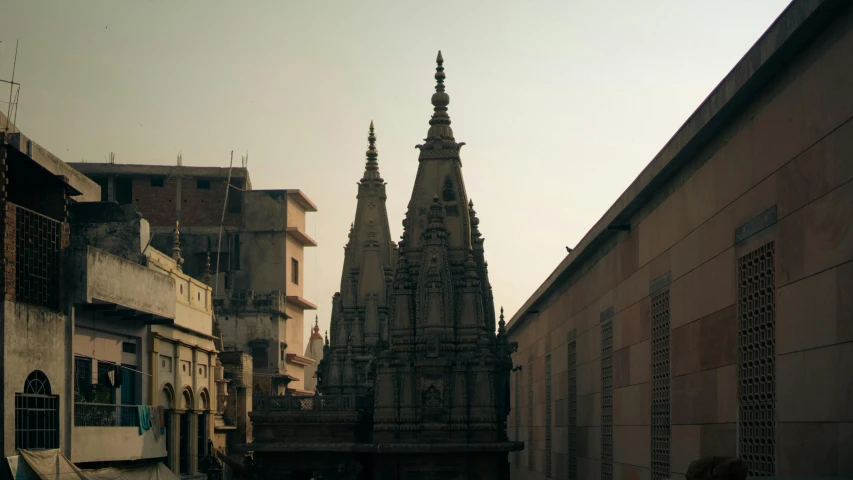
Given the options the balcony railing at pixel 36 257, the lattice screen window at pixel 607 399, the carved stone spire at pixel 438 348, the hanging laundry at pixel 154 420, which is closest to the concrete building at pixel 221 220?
the hanging laundry at pixel 154 420

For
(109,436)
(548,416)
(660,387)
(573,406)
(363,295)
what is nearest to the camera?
(660,387)

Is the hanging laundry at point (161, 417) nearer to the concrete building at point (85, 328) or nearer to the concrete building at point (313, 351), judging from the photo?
the concrete building at point (85, 328)

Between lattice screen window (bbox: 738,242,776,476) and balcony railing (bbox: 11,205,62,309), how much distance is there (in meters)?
15.7

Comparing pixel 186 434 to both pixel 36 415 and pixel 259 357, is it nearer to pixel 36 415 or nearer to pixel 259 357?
pixel 36 415

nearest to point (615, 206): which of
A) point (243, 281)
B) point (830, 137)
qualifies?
point (830, 137)

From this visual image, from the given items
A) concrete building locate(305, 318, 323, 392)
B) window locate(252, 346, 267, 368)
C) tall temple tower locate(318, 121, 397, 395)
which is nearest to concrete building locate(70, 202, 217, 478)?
tall temple tower locate(318, 121, 397, 395)

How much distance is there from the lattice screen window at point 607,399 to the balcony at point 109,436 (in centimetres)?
1275

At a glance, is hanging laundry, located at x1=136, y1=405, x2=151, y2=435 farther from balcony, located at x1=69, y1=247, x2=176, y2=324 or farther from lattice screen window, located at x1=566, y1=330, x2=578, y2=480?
lattice screen window, located at x1=566, y1=330, x2=578, y2=480

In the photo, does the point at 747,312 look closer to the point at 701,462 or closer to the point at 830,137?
the point at 830,137

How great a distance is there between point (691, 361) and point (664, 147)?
405 cm

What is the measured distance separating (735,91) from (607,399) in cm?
1595

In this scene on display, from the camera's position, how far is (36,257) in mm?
26750

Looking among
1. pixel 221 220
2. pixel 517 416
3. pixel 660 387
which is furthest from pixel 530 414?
pixel 660 387

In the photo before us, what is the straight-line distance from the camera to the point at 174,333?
1513 inches
